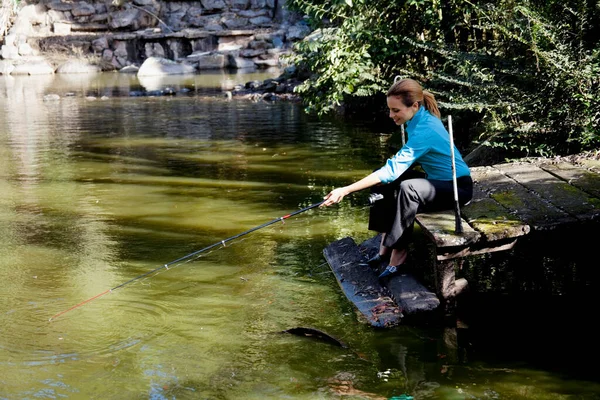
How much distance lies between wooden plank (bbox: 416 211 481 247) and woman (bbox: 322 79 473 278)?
0.37ft

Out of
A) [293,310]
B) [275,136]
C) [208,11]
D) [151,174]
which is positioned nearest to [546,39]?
[293,310]

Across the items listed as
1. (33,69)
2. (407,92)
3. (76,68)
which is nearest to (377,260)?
(407,92)

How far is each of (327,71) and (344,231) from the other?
300 centimetres

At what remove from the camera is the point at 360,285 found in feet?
19.1

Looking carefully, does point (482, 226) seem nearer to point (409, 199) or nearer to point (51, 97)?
point (409, 199)

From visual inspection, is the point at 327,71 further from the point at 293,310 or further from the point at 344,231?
the point at 293,310

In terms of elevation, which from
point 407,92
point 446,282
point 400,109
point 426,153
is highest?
point 407,92

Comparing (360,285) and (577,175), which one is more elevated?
(577,175)

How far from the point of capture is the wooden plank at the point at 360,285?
17.4 feet

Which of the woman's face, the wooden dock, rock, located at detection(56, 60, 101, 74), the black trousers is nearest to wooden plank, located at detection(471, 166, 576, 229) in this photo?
the wooden dock

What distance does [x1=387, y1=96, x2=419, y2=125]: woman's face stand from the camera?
549 cm

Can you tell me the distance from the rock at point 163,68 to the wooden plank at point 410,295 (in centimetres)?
2785

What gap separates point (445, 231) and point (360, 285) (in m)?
1.04

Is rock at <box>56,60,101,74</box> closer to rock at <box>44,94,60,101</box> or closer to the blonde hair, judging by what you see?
rock at <box>44,94,60,101</box>
